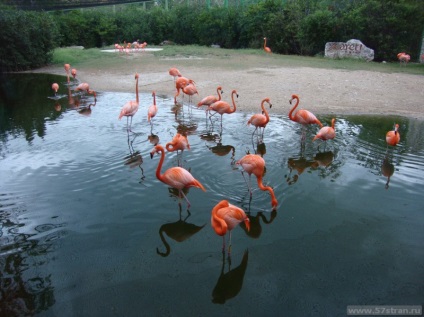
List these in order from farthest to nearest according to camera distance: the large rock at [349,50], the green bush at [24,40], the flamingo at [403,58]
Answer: the large rock at [349,50]
the flamingo at [403,58]
the green bush at [24,40]

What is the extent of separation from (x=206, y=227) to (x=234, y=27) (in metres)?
20.3

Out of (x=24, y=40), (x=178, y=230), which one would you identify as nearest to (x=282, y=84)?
(x=178, y=230)

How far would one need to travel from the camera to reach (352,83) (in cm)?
1013

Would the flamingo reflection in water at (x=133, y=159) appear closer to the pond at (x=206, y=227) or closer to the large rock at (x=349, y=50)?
the pond at (x=206, y=227)

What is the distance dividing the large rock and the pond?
10.2 metres

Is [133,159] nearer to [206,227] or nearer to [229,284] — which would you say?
[206,227]

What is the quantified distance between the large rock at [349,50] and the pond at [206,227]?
10208 millimetres

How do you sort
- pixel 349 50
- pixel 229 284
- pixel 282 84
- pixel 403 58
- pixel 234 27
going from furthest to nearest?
pixel 234 27
pixel 349 50
pixel 403 58
pixel 282 84
pixel 229 284

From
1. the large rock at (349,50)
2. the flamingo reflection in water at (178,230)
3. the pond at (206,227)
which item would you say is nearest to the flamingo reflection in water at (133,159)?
the pond at (206,227)

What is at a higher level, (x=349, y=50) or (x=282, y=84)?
(x=349, y=50)

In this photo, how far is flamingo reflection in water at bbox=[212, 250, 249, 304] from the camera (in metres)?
2.87

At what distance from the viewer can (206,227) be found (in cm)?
374

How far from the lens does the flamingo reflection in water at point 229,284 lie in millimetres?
2873

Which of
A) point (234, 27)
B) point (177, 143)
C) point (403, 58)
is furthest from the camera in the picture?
point (234, 27)
